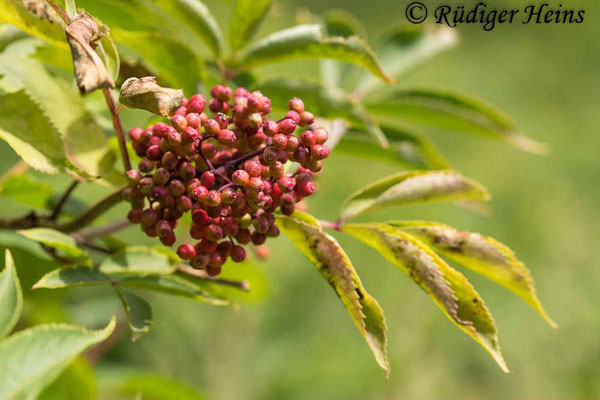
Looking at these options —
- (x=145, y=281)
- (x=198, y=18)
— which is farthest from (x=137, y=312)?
(x=198, y=18)

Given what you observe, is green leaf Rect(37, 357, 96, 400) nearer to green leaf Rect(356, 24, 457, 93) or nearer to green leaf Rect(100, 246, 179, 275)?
green leaf Rect(100, 246, 179, 275)

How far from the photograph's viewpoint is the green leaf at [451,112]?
1.04 meters

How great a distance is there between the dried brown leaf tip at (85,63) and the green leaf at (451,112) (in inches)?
24.1

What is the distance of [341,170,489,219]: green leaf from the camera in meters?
0.84

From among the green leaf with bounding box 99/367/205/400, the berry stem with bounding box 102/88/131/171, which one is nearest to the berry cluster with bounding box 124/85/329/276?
the berry stem with bounding box 102/88/131/171

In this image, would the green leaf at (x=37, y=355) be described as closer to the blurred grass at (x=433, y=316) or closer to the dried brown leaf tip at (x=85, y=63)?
the dried brown leaf tip at (x=85, y=63)

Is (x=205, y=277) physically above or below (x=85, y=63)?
below

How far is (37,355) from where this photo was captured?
0.59 metres

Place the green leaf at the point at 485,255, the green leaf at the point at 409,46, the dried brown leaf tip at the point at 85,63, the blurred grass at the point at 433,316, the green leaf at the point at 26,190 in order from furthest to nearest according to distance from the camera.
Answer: the blurred grass at the point at 433,316
the green leaf at the point at 409,46
the green leaf at the point at 26,190
the green leaf at the point at 485,255
the dried brown leaf tip at the point at 85,63

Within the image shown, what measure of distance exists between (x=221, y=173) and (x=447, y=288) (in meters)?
0.28

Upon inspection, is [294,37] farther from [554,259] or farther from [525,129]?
[525,129]

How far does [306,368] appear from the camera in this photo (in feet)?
7.36

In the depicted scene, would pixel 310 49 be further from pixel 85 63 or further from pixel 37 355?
pixel 37 355

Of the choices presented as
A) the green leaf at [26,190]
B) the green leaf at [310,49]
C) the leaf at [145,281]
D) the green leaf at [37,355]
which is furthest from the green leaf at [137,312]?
the green leaf at [310,49]
